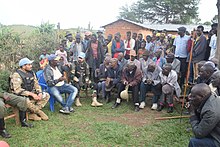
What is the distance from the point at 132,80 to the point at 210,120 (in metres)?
3.91

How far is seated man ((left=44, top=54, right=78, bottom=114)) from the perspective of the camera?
6.14 meters

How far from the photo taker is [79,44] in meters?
8.95

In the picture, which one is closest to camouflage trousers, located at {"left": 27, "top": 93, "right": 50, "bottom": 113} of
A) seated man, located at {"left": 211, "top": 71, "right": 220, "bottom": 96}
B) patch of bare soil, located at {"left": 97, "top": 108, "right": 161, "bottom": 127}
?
patch of bare soil, located at {"left": 97, "top": 108, "right": 161, "bottom": 127}

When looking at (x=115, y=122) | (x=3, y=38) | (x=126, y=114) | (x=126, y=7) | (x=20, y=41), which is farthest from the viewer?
(x=126, y=7)

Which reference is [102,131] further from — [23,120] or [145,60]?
[145,60]

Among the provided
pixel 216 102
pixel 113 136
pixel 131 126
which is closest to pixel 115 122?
pixel 131 126

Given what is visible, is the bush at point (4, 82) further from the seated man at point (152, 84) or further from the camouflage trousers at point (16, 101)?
the seated man at point (152, 84)

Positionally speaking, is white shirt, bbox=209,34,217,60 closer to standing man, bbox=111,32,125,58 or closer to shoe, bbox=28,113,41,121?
standing man, bbox=111,32,125,58

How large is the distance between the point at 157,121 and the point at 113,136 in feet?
4.66

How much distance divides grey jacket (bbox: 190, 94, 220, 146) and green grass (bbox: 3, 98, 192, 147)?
1.51 metres

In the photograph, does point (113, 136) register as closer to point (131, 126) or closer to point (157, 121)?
point (131, 126)

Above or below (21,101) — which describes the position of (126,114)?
below

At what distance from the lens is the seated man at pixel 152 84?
6633mm

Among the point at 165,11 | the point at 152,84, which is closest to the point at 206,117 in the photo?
the point at 152,84
